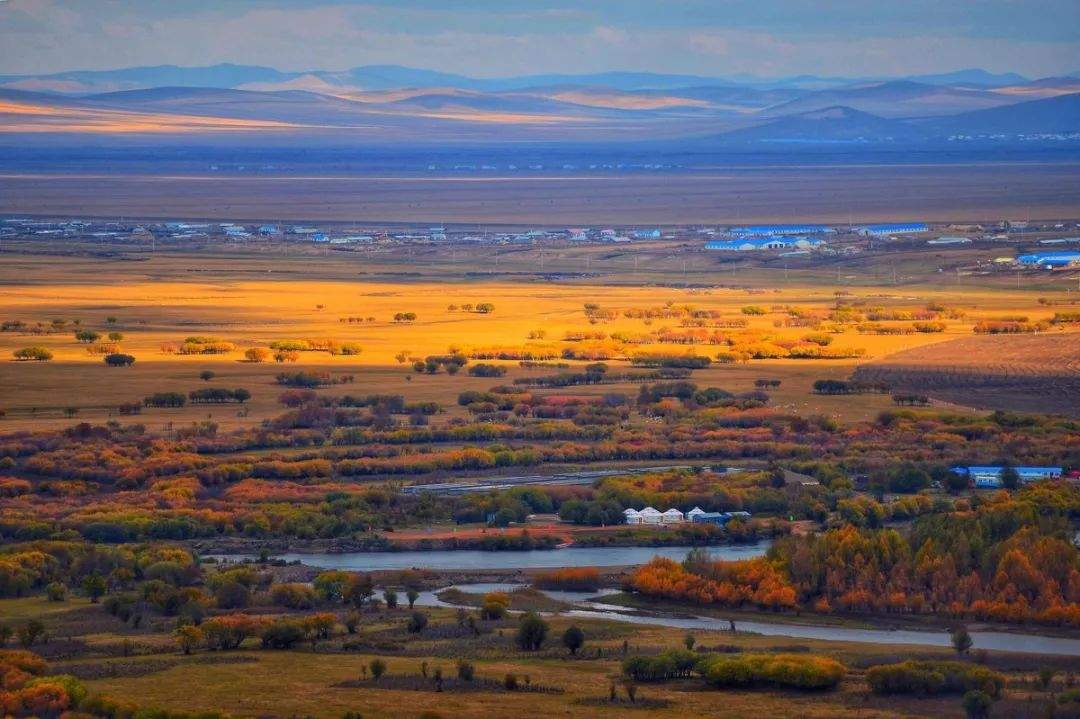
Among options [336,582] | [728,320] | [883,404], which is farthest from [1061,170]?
[336,582]

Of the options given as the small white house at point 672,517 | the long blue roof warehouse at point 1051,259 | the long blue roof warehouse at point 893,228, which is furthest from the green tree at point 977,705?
the long blue roof warehouse at point 893,228

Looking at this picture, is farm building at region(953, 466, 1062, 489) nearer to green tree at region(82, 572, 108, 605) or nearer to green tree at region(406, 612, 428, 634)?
green tree at region(406, 612, 428, 634)

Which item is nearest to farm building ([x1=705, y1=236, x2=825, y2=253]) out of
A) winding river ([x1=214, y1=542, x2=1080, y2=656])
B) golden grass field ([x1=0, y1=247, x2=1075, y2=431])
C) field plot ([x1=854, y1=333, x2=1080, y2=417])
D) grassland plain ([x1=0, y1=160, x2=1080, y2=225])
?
golden grass field ([x1=0, y1=247, x2=1075, y2=431])

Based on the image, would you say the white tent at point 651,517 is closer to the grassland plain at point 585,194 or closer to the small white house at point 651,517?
→ the small white house at point 651,517

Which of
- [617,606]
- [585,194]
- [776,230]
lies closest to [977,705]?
[617,606]

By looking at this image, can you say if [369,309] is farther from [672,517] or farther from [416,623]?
[416,623]

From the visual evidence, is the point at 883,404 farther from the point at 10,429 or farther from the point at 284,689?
the point at 284,689

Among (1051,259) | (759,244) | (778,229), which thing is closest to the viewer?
(1051,259)
